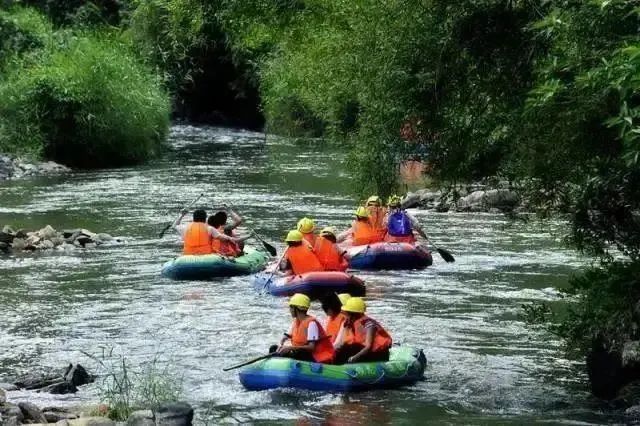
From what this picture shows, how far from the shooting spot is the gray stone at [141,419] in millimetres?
8680

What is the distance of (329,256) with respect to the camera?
15.9 m

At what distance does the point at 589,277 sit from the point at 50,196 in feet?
57.6

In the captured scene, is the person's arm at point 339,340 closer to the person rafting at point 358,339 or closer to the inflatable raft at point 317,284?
the person rafting at point 358,339

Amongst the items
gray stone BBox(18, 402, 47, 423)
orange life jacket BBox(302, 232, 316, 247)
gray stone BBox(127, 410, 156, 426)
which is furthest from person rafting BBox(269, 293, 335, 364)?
orange life jacket BBox(302, 232, 316, 247)

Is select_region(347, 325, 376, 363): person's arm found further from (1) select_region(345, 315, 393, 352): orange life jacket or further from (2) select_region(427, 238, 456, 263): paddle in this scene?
(2) select_region(427, 238, 456, 263): paddle

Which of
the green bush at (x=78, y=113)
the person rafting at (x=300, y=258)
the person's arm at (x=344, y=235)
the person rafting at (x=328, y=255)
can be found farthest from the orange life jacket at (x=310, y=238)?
the green bush at (x=78, y=113)

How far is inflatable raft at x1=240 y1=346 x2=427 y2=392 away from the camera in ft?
35.0

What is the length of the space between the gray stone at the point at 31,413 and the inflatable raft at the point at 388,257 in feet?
29.6

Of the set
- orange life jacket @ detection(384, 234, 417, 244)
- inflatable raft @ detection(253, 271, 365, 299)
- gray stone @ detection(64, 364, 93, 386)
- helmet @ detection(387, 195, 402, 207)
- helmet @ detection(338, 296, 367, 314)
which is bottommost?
gray stone @ detection(64, 364, 93, 386)

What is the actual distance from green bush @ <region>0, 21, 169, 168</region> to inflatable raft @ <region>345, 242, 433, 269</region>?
1546cm

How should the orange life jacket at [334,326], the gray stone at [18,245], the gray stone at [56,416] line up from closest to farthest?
the gray stone at [56,416], the orange life jacket at [334,326], the gray stone at [18,245]

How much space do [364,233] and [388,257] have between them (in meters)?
0.67

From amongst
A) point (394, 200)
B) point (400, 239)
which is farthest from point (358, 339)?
point (400, 239)

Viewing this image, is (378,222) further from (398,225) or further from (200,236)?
(200,236)
